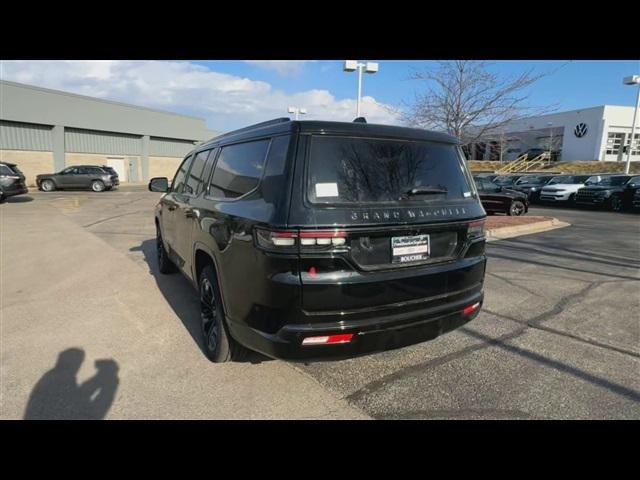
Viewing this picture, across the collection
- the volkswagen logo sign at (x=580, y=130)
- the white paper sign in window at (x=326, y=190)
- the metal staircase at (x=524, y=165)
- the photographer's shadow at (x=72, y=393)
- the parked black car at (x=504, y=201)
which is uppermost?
the volkswagen logo sign at (x=580, y=130)

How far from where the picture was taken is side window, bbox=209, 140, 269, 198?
271 cm

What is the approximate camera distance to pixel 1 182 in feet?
54.1

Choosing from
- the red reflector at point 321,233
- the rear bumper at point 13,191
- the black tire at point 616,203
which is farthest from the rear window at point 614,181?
the rear bumper at point 13,191

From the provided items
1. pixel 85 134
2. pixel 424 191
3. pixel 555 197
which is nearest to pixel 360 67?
pixel 555 197

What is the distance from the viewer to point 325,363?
3.31 m

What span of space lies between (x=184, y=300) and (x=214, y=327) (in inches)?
75.3

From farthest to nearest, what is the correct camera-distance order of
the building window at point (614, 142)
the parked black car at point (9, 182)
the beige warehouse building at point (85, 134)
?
the building window at point (614, 142), the beige warehouse building at point (85, 134), the parked black car at point (9, 182)

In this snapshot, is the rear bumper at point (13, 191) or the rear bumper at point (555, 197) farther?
the rear bumper at point (555, 197)

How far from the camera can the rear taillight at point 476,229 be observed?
2.87m

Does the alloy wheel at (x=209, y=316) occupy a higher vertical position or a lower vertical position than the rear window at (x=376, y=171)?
lower

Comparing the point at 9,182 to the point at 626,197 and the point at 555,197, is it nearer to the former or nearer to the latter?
the point at 555,197

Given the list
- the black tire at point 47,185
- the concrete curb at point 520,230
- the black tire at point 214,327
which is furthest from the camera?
the black tire at point 47,185

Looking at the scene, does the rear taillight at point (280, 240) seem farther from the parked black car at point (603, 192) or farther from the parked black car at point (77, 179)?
the parked black car at point (77, 179)
